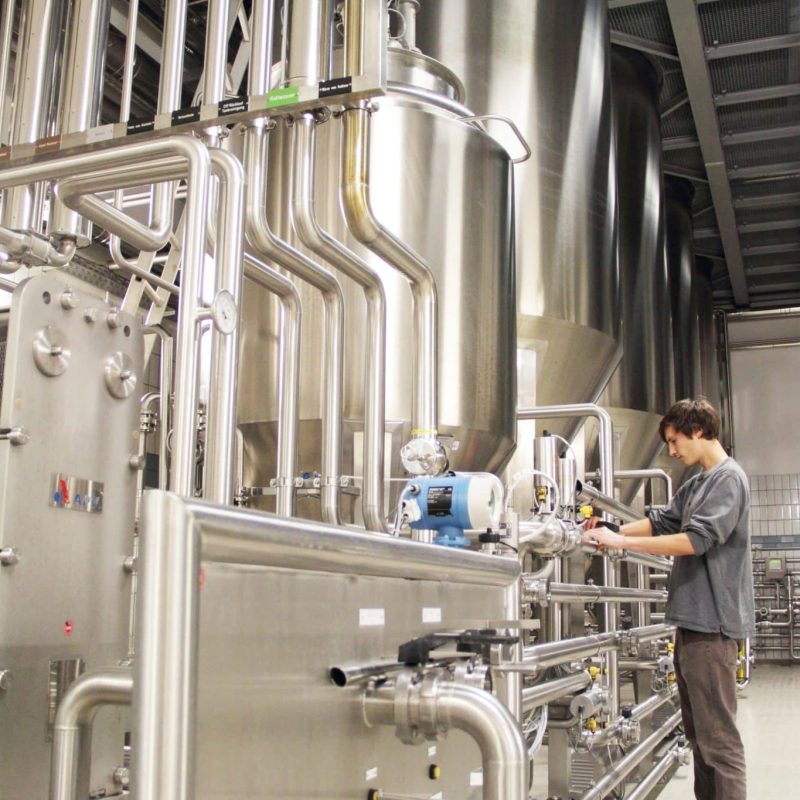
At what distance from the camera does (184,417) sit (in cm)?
113

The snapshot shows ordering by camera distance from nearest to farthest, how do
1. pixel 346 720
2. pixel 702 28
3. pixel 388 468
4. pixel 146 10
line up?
pixel 346 720, pixel 388 468, pixel 146 10, pixel 702 28

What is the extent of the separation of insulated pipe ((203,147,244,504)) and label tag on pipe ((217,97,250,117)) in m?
0.31

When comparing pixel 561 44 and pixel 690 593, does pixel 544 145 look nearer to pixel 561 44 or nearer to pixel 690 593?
pixel 561 44

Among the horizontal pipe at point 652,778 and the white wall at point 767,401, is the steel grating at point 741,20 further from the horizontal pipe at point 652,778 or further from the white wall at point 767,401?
the white wall at point 767,401

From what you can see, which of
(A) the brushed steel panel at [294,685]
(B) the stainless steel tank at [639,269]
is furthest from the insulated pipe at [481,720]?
(B) the stainless steel tank at [639,269]

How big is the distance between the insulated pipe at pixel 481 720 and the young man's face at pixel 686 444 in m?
1.66

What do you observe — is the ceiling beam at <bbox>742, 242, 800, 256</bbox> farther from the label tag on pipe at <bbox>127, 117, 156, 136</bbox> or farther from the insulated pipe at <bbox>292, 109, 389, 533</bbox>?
the label tag on pipe at <bbox>127, 117, 156, 136</bbox>

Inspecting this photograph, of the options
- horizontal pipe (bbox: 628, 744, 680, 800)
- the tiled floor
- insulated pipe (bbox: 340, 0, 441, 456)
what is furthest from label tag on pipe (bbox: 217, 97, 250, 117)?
the tiled floor

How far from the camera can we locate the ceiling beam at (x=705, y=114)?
5.36 m

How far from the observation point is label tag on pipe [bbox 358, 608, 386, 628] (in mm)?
1131

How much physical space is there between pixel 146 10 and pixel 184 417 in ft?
13.2

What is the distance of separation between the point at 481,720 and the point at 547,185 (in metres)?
3.01

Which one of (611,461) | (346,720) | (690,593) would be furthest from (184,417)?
(611,461)

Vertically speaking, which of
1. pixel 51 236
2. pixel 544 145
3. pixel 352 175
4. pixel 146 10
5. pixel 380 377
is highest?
pixel 146 10
